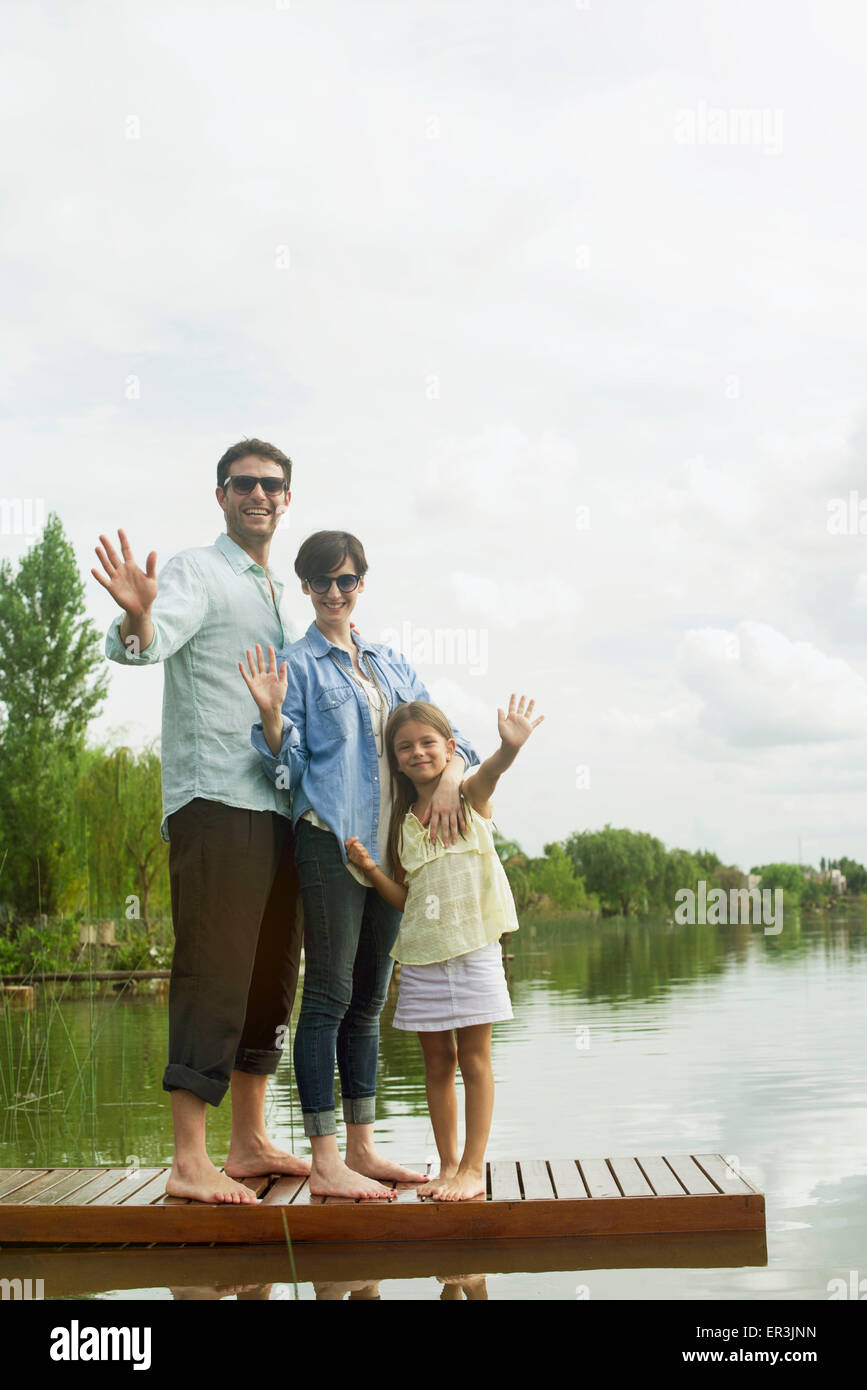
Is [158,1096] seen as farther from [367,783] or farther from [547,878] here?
[547,878]

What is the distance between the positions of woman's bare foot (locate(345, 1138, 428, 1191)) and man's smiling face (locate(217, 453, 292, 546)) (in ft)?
6.69

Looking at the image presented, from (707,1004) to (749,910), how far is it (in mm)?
51579

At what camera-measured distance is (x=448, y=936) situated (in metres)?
4.22

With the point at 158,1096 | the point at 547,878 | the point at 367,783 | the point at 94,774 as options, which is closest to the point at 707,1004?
the point at 158,1096

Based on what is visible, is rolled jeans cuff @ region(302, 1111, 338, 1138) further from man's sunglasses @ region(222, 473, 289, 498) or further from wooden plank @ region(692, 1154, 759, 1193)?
man's sunglasses @ region(222, 473, 289, 498)

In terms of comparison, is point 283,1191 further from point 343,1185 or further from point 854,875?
point 854,875

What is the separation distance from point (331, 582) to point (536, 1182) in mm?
2074

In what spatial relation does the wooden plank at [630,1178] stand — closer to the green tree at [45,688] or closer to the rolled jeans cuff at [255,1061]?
the rolled jeans cuff at [255,1061]

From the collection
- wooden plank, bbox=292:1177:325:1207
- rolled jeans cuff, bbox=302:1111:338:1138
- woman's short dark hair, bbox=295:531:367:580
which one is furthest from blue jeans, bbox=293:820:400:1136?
woman's short dark hair, bbox=295:531:367:580

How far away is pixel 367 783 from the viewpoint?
428 centimetres

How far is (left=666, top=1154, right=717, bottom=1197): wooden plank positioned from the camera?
4.30 m

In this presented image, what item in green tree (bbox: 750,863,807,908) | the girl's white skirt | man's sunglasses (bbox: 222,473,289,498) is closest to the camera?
the girl's white skirt

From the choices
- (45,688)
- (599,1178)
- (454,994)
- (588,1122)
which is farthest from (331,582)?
(45,688)
